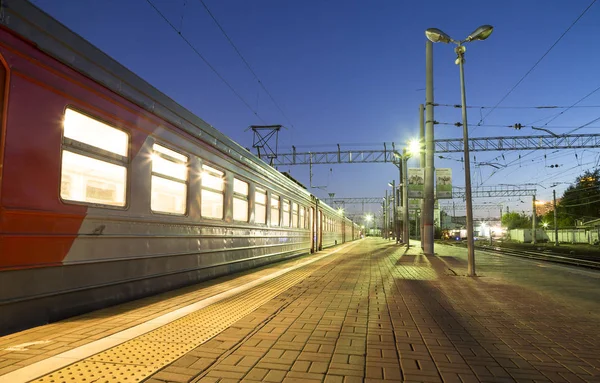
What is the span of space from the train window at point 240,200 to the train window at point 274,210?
2.52 meters

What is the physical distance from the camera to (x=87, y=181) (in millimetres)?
4766

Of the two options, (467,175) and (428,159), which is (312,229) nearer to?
(428,159)

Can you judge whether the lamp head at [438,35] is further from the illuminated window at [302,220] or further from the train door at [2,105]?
the train door at [2,105]

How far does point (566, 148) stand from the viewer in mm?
26594

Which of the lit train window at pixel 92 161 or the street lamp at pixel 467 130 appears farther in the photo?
the street lamp at pixel 467 130

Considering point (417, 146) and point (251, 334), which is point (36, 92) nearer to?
point (251, 334)

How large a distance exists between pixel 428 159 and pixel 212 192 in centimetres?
1241

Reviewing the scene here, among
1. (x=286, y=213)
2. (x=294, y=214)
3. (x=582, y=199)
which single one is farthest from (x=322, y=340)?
(x=582, y=199)

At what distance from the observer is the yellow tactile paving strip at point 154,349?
2.99m

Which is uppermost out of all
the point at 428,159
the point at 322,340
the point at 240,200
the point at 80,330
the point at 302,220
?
the point at 428,159

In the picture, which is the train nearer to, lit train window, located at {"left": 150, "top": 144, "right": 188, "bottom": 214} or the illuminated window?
lit train window, located at {"left": 150, "top": 144, "right": 188, "bottom": 214}

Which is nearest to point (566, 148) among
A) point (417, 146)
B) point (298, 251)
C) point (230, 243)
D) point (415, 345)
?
point (417, 146)

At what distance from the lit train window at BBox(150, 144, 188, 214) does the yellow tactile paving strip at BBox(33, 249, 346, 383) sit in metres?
1.90

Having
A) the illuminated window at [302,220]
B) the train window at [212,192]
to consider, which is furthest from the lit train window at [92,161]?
the illuminated window at [302,220]
